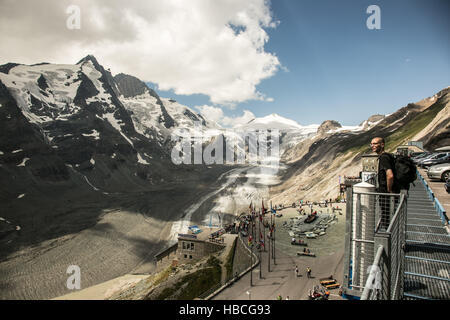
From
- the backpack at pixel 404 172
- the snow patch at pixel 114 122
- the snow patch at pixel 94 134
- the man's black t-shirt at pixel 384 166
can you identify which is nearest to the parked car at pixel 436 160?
the backpack at pixel 404 172

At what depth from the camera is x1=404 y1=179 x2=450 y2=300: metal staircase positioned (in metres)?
7.03

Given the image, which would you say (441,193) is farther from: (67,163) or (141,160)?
(141,160)

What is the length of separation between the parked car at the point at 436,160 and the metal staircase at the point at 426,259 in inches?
693

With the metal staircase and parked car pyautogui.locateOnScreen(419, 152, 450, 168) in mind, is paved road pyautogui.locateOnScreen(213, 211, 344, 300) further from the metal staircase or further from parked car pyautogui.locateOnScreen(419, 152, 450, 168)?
the metal staircase

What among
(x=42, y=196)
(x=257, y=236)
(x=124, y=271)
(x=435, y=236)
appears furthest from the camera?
(x=42, y=196)

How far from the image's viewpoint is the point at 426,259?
8523 millimetres

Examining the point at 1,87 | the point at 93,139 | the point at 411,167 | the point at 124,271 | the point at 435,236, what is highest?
the point at 1,87

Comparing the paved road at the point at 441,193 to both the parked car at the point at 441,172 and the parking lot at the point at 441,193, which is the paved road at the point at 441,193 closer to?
the parking lot at the point at 441,193

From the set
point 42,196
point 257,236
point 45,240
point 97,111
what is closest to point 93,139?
point 97,111

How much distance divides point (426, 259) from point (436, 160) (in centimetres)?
2617

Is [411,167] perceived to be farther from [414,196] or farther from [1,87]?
[1,87]

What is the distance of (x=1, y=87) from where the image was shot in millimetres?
130500

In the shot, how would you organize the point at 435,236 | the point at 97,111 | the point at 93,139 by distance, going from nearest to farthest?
the point at 435,236
the point at 93,139
the point at 97,111

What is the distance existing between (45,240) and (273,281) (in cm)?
6404
